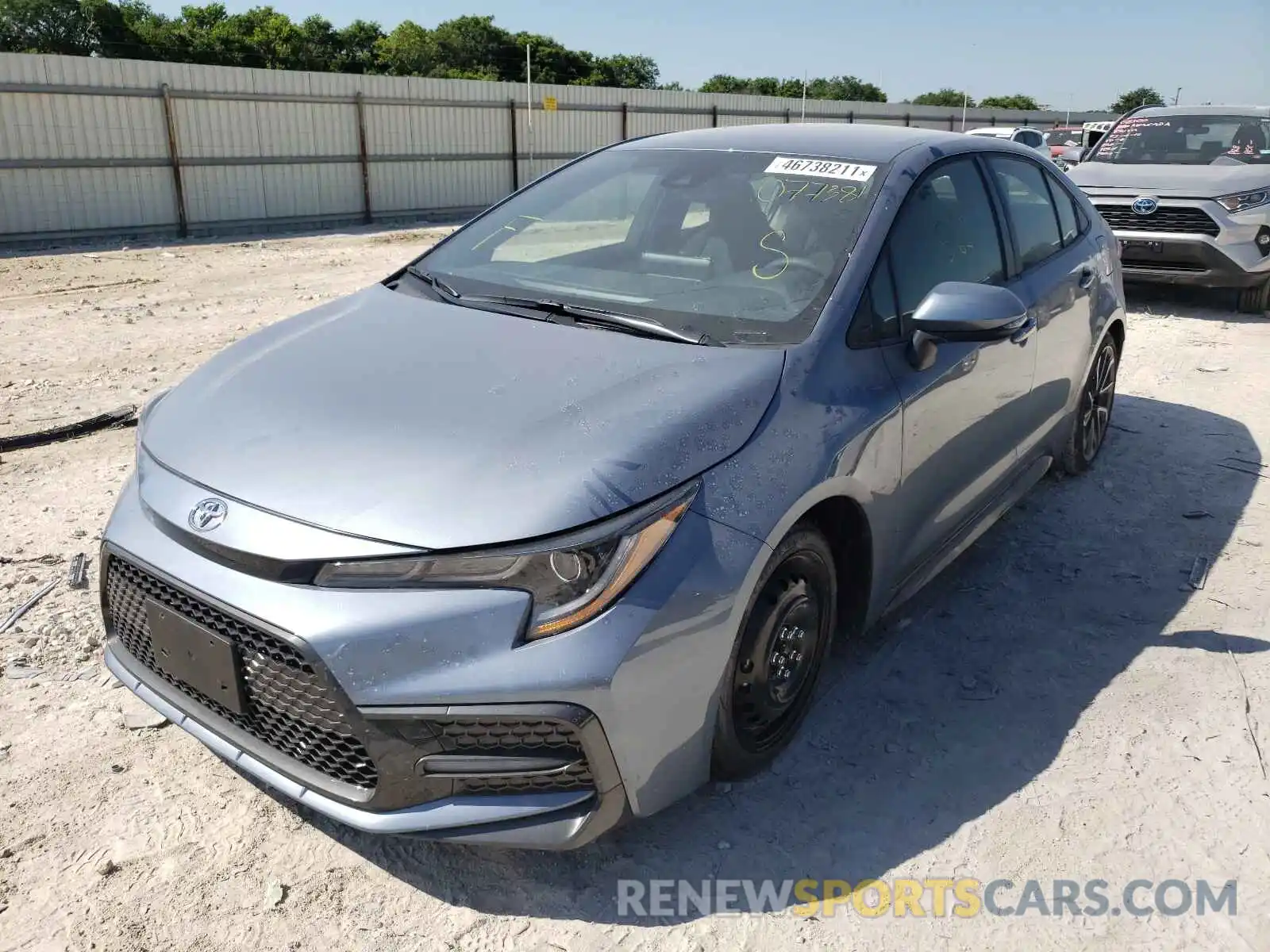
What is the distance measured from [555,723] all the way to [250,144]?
16.1 meters

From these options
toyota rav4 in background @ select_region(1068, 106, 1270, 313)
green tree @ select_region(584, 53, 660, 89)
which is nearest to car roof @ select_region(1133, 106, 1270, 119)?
toyota rav4 in background @ select_region(1068, 106, 1270, 313)

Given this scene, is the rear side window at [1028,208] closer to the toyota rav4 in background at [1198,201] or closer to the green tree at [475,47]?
the toyota rav4 in background at [1198,201]

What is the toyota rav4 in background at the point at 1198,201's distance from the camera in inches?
333

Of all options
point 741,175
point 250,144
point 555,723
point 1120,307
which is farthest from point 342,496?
point 250,144

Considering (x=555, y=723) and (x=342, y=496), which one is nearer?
(x=555, y=723)

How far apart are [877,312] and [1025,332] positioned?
3.60 ft

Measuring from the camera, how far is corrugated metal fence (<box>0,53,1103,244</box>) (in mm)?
13711

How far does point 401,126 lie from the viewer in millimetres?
18078

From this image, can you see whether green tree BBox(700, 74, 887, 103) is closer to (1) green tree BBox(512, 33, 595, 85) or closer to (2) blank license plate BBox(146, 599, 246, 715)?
(1) green tree BBox(512, 33, 595, 85)

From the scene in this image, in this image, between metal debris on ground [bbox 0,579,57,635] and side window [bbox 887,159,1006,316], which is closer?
side window [bbox 887,159,1006,316]

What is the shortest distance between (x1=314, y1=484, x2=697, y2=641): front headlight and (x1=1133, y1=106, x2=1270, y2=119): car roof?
9912 mm

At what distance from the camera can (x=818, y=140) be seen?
3.51m

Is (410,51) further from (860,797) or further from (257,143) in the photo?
(860,797)

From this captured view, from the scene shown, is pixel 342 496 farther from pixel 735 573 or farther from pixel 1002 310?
pixel 1002 310
